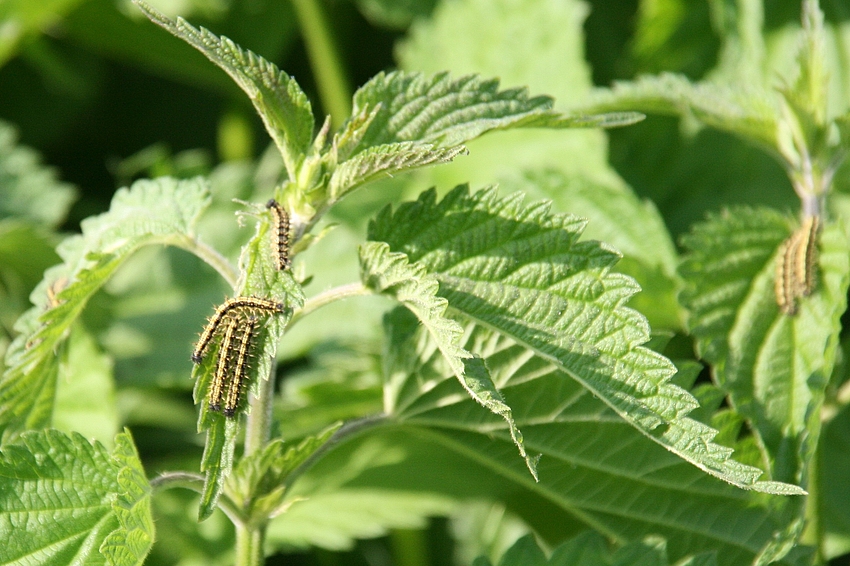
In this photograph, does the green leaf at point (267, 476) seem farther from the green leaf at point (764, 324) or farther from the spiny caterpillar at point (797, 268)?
the spiny caterpillar at point (797, 268)

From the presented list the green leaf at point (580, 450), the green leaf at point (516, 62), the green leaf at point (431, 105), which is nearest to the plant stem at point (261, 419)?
the green leaf at point (580, 450)

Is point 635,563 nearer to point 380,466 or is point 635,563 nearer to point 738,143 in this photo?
point 380,466

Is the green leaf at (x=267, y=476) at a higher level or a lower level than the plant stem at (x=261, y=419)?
lower

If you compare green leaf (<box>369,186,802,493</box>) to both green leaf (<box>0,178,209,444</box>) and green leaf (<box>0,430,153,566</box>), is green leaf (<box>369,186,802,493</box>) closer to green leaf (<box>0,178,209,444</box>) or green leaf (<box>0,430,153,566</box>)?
green leaf (<box>0,178,209,444</box>)

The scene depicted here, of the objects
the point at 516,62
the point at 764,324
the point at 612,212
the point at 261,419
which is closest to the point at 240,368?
the point at 261,419

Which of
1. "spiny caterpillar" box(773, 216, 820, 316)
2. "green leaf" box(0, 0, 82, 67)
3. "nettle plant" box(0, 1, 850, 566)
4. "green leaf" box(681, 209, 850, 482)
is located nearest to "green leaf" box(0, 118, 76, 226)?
"green leaf" box(0, 0, 82, 67)

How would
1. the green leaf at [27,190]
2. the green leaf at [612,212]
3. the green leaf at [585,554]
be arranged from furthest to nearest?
the green leaf at [27,190] < the green leaf at [612,212] < the green leaf at [585,554]

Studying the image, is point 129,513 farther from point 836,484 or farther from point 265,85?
point 836,484
